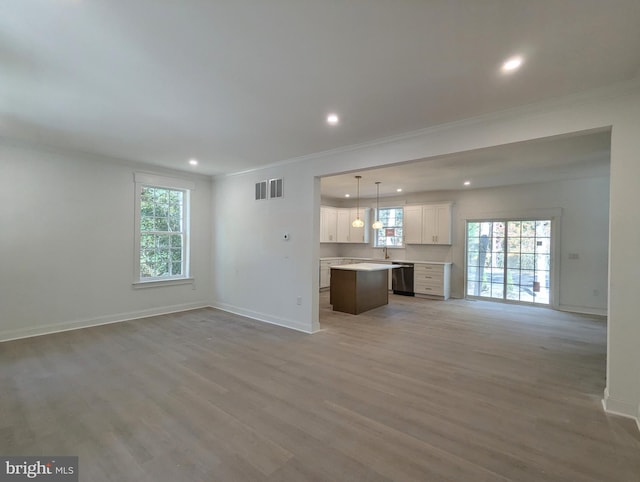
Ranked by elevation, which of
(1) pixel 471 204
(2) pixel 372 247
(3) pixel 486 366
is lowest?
(3) pixel 486 366

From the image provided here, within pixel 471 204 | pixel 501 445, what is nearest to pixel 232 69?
pixel 501 445

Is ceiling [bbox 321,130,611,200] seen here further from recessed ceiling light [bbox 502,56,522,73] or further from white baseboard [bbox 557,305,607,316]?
white baseboard [bbox 557,305,607,316]

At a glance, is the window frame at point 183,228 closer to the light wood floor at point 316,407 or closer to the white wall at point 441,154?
the white wall at point 441,154

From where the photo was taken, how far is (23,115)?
3357mm

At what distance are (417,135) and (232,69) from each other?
2.28 metres

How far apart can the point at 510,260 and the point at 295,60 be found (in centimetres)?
702

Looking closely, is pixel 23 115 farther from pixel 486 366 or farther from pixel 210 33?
pixel 486 366

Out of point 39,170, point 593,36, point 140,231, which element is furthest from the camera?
point 140,231

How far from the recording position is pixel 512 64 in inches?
88.3

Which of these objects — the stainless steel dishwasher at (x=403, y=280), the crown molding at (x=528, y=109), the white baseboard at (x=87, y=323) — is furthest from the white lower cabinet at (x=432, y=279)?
the white baseboard at (x=87, y=323)

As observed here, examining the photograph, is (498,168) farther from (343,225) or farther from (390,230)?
(343,225)

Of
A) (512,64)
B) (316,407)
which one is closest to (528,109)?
(512,64)

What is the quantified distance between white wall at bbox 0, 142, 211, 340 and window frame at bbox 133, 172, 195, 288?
94mm

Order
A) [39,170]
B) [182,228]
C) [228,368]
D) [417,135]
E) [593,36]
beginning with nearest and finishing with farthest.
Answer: [593,36], [228,368], [417,135], [39,170], [182,228]
